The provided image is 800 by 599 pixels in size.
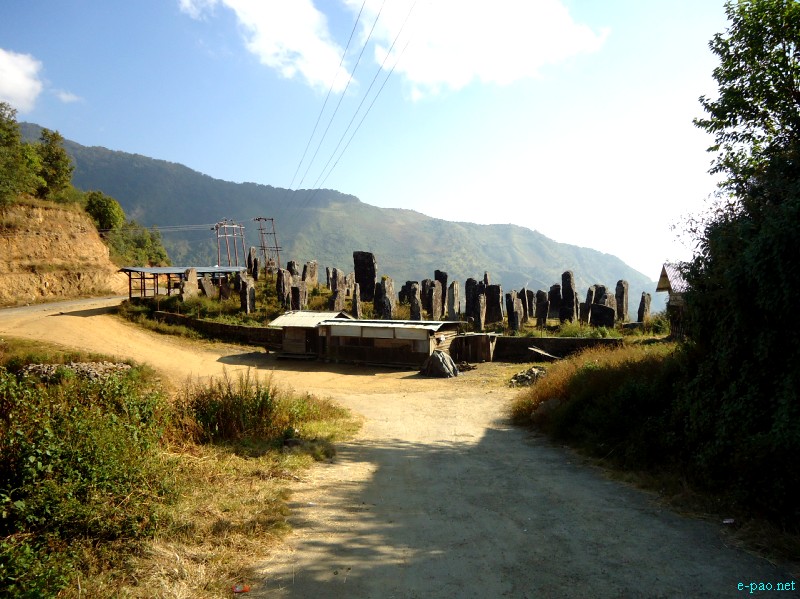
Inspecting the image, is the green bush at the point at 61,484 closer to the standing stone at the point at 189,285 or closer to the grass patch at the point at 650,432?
the grass patch at the point at 650,432

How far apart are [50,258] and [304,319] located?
23.1 metres

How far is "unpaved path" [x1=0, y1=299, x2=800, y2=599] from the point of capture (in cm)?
450

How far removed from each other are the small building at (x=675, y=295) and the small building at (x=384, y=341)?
27.9 ft

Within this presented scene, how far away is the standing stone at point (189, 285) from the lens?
97.0 ft

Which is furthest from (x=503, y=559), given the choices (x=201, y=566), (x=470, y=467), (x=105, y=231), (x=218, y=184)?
(x=218, y=184)

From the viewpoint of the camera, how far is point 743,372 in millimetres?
6305

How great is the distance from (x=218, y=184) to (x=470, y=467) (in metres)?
201

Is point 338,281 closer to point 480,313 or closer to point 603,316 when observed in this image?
point 480,313

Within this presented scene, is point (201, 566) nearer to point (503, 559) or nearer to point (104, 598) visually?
point (104, 598)

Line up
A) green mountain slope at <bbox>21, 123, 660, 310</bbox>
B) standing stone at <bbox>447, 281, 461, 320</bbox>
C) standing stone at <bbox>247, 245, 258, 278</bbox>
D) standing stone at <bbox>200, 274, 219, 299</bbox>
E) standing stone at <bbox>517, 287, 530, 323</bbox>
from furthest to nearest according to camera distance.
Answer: green mountain slope at <bbox>21, 123, 660, 310</bbox>, standing stone at <bbox>247, 245, 258, 278</bbox>, standing stone at <bbox>200, 274, 219, 299</bbox>, standing stone at <bbox>447, 281, 461, 320</bbox>, standing stone at <bbox>517, 287, 530, 323</bbox>

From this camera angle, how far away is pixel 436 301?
91.5 feet

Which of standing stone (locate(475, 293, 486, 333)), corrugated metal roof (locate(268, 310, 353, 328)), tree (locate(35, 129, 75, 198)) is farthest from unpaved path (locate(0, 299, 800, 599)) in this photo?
tree (locate(35, 129, 75, 198))

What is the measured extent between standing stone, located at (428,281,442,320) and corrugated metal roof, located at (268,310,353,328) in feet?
18.6

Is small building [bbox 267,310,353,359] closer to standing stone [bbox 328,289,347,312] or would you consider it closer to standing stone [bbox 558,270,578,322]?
standing stone [bbox 328,289,347,312]
